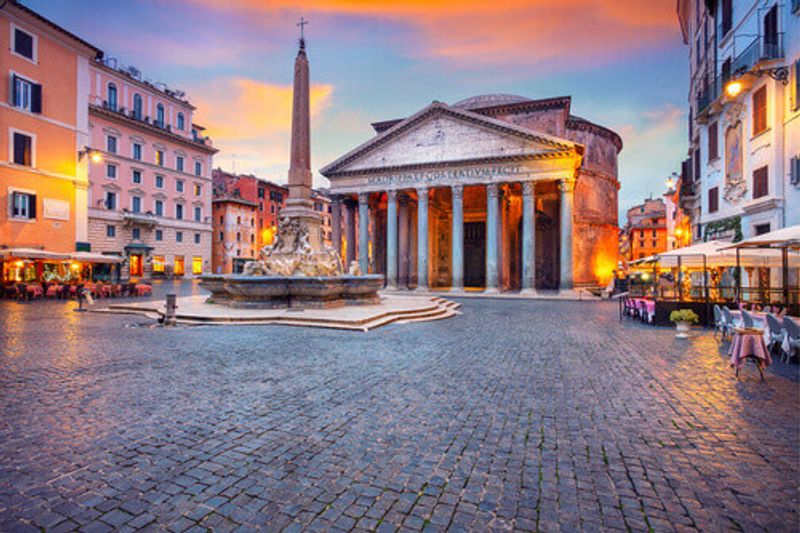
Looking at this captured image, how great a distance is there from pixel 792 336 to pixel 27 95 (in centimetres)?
3138

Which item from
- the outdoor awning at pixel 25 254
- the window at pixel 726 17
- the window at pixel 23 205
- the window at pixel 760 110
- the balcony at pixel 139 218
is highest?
the window at pixel 726 17

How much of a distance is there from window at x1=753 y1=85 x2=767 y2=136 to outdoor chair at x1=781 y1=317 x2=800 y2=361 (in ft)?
42.6

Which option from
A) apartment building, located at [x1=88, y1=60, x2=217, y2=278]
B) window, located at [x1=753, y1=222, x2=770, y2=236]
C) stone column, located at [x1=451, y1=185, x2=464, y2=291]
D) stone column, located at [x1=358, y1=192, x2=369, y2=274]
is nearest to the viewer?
window, located at [x1=753, y1=222, x2=770, y2=236]

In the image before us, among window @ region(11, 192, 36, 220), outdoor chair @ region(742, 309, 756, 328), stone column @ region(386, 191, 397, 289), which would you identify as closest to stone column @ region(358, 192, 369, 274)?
stone column @ region(386, 191, 397, 289)

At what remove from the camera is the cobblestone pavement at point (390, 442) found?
2.66 meters

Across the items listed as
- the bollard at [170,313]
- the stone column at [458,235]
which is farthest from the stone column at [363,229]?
the bollard at [170,313]

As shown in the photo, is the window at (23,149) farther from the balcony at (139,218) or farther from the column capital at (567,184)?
the column capital at (567,184)

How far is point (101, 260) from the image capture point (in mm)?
21297

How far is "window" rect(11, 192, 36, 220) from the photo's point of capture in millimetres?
20062

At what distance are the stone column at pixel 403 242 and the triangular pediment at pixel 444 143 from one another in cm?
420

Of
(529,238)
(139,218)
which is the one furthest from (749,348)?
(139,218)

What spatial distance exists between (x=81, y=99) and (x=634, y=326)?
30.4 m

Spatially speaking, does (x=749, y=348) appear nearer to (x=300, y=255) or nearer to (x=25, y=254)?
(x=300, y=255)

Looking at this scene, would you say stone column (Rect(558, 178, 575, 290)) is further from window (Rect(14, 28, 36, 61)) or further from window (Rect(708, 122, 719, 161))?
window (Rect(14, 28, 36, 61))
